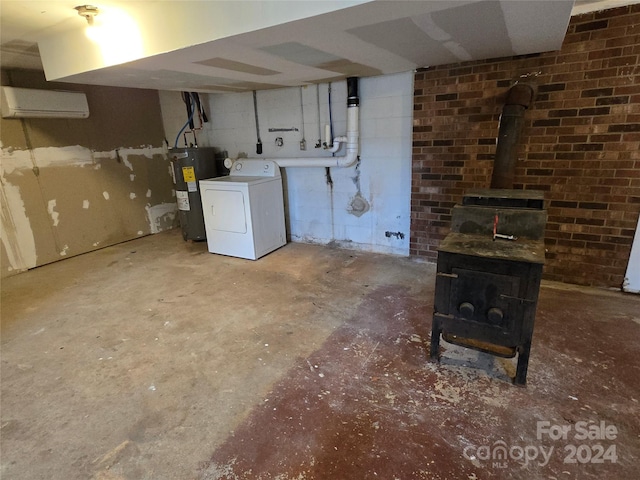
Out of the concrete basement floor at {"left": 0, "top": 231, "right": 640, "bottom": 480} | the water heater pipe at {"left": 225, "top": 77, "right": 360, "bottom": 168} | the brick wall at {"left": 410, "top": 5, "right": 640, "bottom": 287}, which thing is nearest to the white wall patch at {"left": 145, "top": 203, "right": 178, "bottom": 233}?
the concrete basement floor at {"left": 0, "top": 231, "right": 640, "bottom": 480}

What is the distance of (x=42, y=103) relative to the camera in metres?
3.74

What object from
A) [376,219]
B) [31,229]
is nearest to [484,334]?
[376,219]

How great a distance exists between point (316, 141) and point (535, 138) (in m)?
2.29

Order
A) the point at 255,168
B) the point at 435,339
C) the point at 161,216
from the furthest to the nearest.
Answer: the point at 161,216
the point at 255,168
the point at 435,339

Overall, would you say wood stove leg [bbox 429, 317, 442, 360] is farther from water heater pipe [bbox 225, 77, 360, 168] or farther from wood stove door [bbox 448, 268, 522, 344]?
water heater pipe [bbox 225, 77, 360, 168]

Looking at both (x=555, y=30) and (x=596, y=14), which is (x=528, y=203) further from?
(x=596, y=14)

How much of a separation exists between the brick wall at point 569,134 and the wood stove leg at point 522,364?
64.9 inches

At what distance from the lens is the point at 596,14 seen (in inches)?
100.0

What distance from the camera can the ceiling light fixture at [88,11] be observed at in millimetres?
2111

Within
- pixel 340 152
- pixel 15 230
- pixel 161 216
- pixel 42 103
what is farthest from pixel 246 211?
pixel 15 230

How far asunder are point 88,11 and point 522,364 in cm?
340

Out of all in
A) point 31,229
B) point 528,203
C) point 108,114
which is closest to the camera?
point 528,203

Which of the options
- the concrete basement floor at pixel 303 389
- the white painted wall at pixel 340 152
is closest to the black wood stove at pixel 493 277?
the concrete basement floor at pixel 303 389

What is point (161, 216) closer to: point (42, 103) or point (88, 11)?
point (42, 103)
